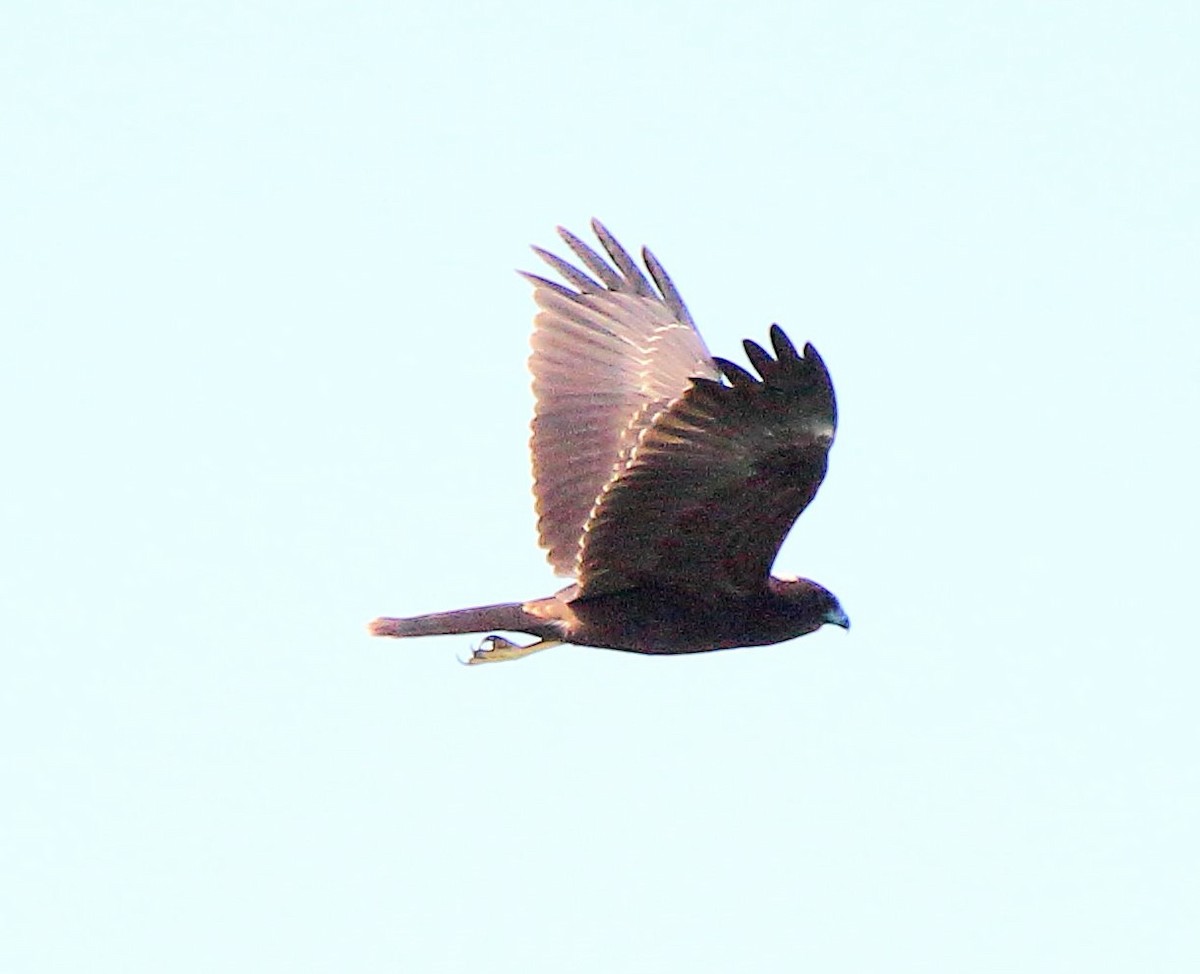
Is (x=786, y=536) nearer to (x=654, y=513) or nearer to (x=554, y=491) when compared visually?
(x=654, y=513)

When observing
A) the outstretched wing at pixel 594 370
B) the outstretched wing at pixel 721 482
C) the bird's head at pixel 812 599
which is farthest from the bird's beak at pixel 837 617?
the outstretched wing at pixel 594 370

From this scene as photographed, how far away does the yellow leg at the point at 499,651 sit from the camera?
9.98 metres

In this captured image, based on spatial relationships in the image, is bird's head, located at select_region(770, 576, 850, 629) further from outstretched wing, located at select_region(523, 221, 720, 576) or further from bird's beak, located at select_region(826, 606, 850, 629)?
Result: outstretched wing, located at select_region(523, 221, 720, 576)

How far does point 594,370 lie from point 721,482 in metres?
1.73

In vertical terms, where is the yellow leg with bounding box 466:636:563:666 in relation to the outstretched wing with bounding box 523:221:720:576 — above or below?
below

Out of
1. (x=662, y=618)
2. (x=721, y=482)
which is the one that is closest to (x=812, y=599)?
(x=662, y=618)

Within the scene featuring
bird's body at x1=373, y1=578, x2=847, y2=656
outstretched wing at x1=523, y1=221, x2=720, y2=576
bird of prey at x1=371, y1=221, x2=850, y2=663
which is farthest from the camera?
outstretched wing at x1=523, y1=221, x2=720, y2=576

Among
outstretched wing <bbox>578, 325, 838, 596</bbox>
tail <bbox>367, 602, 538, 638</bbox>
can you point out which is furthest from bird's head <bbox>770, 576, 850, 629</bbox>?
tail <bbox>367, 602, 538, 638</bbox>

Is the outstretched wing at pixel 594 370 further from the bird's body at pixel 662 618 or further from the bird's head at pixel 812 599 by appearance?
the bird's head at pixel 812 599

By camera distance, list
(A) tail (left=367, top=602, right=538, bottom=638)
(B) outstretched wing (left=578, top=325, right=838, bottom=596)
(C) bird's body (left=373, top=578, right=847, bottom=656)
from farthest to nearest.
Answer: (A) tail (left=367, top=602, right=538, bottom=638) → (C) bird's body (left=373, top=578, right=847, bottom=656) → (B) outstretched wing (left=578, top=325, right=838, bottom=596)

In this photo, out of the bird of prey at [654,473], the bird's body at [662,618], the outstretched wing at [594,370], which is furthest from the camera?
the outstretched wing at [594,370]

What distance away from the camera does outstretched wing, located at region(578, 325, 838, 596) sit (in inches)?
331

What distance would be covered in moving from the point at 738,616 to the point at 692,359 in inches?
55.0

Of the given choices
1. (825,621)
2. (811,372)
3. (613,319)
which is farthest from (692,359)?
(811,372)
